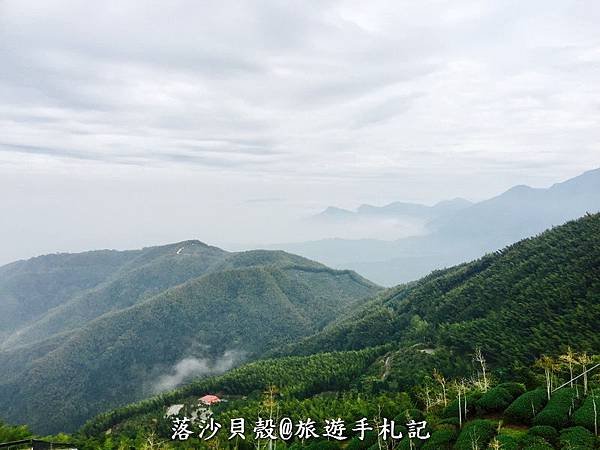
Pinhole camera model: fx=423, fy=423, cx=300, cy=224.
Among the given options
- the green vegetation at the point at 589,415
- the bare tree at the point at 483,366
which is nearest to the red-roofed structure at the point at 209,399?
the bare tree at the point at 483,366

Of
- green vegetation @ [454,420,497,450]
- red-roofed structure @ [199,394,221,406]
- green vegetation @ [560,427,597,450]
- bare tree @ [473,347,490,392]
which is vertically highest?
green vegetation @ [560,427,597,450]

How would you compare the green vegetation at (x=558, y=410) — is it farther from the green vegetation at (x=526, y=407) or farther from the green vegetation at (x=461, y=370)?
the green vegetation at (x=526, y=407)

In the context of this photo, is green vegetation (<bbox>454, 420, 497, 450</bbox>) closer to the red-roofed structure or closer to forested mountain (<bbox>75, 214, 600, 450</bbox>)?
forested mountain (<bbox>75, 214, 600, 450</bbox>)

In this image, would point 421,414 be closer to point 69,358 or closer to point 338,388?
point 338,388

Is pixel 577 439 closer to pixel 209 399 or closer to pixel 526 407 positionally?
pixel 526 407

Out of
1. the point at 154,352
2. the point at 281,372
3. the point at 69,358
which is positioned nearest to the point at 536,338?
the point at 281,372

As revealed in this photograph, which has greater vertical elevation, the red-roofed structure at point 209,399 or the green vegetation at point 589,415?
the green vegetation at point 589,415

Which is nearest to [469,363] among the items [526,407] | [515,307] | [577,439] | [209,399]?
[515,307]

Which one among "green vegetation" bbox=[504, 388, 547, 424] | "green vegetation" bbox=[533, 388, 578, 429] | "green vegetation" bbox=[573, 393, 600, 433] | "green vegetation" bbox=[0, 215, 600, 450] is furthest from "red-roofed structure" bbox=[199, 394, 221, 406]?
"green vegetation" bbox=[573, 393, 600, 433]

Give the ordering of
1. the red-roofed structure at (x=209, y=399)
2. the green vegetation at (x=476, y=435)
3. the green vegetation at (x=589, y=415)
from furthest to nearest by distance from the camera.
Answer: the red-roofed structure at (x=209, y=399) → the green vegetation at (x=476, y=435) → the green vegetation at (x=589, y=415)
